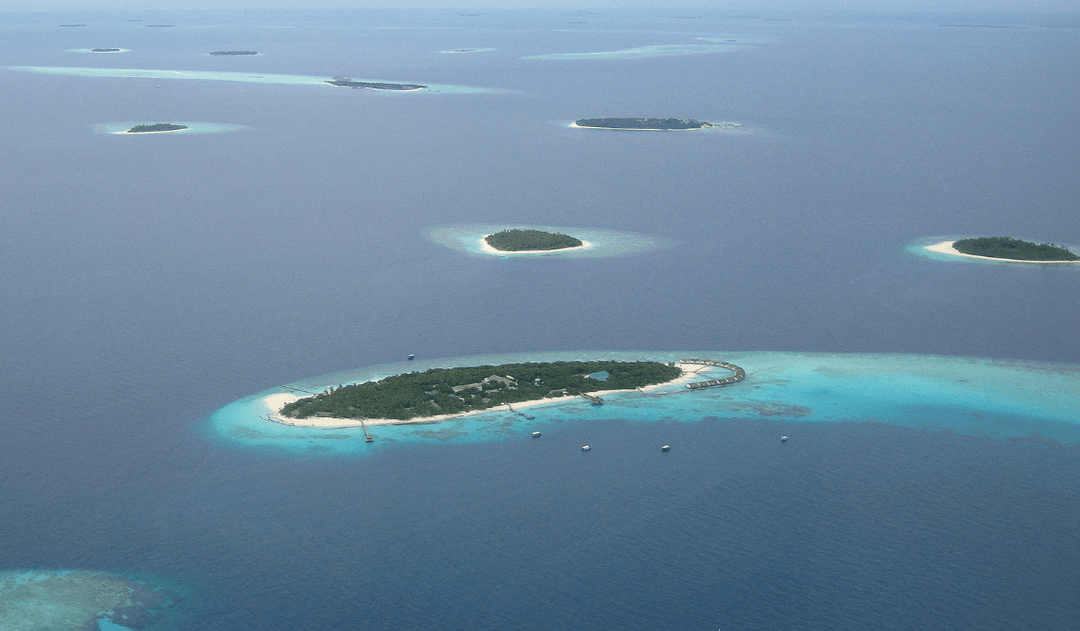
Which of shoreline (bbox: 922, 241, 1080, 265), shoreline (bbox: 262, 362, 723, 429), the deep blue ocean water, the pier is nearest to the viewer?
the deep blue ocean water

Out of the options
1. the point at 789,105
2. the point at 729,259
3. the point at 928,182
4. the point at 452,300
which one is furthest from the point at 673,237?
the point at 789,105

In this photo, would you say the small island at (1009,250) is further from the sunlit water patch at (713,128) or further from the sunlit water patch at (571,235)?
the sunlit water patch at (713,128)

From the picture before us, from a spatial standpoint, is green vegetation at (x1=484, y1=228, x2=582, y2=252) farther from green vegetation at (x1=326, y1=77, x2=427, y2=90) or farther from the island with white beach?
green vegetation at (x1=326, y1=77, x2=427, y2=90)

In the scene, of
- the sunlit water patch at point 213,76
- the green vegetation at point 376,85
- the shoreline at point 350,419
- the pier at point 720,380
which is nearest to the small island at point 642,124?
the sunlit water patch at point 213,76

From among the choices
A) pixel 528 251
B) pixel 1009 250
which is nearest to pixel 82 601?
pixel 528 251

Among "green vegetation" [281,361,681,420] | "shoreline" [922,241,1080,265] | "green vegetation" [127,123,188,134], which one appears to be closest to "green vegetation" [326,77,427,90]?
"green vegetation" [127,123,188,134]

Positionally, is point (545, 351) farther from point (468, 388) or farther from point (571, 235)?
point (571, 235)
